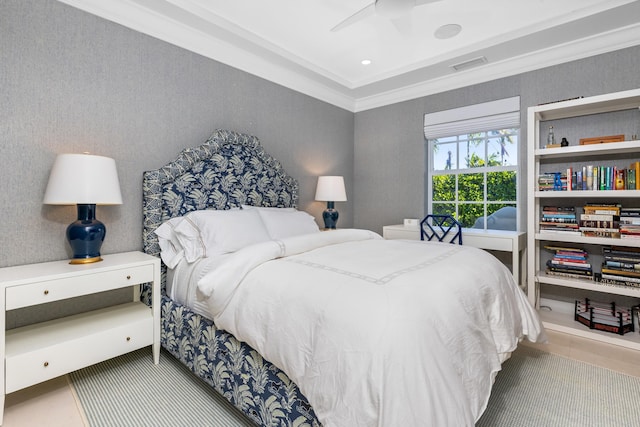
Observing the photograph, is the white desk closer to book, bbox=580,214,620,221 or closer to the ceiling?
book, bbox=580,214,620,221

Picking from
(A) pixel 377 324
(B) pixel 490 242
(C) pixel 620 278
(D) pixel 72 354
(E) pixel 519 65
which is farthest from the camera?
(E) pixel 519 65

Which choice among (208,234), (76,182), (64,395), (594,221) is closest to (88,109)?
(76,182)

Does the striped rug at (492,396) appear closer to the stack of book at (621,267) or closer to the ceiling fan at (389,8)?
the stack of book at (621,267)

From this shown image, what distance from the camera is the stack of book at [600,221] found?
8.21 feet

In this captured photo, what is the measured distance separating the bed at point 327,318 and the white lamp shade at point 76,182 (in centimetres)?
48

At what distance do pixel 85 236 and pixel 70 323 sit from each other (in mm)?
533

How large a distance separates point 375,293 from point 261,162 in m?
2.19

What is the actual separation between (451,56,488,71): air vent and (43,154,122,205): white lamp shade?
3260 millimetres

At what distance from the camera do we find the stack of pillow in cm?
218

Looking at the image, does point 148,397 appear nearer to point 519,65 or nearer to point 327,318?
point 327,318

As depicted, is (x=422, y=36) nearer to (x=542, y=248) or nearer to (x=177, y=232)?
(x=542, y=248)

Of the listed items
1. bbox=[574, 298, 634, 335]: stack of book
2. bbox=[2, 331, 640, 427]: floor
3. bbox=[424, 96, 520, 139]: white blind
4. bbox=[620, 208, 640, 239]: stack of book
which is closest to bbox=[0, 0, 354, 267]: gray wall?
bbox=[2, 331, 640, 427]: floor

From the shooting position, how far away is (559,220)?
2760 millimetres

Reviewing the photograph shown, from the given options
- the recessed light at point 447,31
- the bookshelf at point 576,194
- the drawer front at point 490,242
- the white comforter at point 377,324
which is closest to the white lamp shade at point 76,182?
the white comforter at point 377,324
